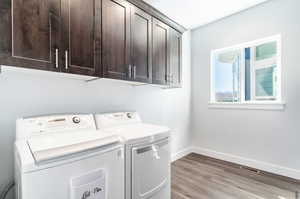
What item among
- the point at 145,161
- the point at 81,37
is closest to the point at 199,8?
the point at 81,37

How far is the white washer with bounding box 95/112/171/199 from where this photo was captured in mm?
1240

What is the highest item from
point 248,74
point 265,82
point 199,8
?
point 199,8

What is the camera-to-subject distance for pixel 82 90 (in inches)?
66.9

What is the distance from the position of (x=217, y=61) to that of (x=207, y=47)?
351 mm

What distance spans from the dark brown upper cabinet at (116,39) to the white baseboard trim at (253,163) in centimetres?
240

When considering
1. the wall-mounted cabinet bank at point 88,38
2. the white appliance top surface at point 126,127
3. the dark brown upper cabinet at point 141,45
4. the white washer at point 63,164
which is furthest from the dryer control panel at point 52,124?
the dark brown upper cabinet at point 141,45

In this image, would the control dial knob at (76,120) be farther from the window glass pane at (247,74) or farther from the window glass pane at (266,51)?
the window glass pane at (266,51)

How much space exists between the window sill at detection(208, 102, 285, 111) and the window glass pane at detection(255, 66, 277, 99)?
210 millimetres

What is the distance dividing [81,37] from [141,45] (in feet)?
2.40

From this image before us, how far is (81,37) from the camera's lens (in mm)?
1340

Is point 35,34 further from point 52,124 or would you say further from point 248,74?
point 248,74

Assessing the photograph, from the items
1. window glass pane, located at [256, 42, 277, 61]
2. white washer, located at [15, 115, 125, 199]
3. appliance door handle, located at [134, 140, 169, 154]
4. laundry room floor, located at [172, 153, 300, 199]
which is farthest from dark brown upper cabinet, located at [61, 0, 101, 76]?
window glass pane, located at [256, 42, 277, 61]

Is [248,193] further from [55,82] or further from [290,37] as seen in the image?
[55,82]

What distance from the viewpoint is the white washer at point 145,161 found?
48.8 inches
